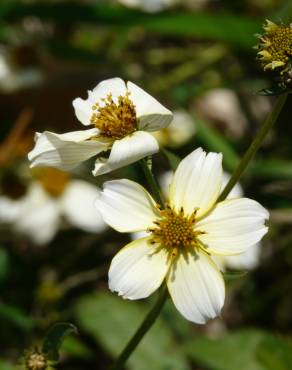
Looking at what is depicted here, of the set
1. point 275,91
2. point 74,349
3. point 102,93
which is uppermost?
point 275,91

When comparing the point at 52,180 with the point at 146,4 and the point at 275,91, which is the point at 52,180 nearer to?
the point at 146,4

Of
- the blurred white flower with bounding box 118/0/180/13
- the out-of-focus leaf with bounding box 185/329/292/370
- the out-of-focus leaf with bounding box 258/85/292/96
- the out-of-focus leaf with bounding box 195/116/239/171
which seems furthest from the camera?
the blurred white flower with bounding box 118/0/180/13

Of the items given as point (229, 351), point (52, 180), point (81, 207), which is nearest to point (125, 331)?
point (229, 351)

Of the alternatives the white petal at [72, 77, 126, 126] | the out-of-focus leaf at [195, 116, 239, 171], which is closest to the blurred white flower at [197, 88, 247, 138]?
the out-of-focus leaf at [195, 116, 239, 171]

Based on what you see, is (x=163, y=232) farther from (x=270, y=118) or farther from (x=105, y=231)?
(x=105, y=231)

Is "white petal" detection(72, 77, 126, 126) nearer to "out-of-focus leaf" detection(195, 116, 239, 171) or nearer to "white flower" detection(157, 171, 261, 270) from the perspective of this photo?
"white flower" detection(157, 171, 261, 270)
